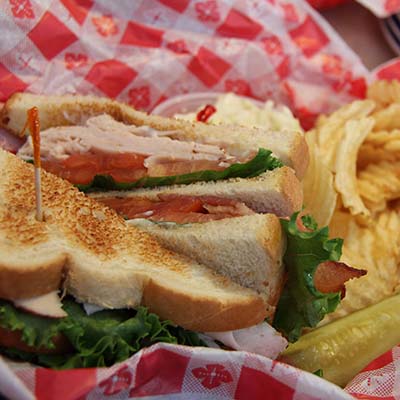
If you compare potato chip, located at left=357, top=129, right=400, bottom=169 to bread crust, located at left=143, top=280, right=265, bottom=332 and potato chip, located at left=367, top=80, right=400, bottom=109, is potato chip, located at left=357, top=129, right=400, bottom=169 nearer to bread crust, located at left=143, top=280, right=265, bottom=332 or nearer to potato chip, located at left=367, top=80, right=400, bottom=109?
potato chip, located at left=367, top=80, right=400, bottom=109

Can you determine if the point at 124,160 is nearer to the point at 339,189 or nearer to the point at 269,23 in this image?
the point at 339,189

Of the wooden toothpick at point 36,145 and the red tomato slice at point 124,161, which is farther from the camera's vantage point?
the red tomato slice at point 124,161

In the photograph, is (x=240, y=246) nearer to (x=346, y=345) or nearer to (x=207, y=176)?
(x=207, y=176)

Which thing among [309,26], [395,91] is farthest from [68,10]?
[395,91]

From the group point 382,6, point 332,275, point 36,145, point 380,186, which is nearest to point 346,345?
point 332,275

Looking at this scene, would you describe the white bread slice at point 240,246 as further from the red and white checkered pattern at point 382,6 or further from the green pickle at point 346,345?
the red and white checkered pattern at point 382,6

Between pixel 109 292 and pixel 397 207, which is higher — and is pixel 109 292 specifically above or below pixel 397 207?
above

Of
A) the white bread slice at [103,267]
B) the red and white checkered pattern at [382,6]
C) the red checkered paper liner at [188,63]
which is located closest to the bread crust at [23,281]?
the white bread slice at [103,267]
